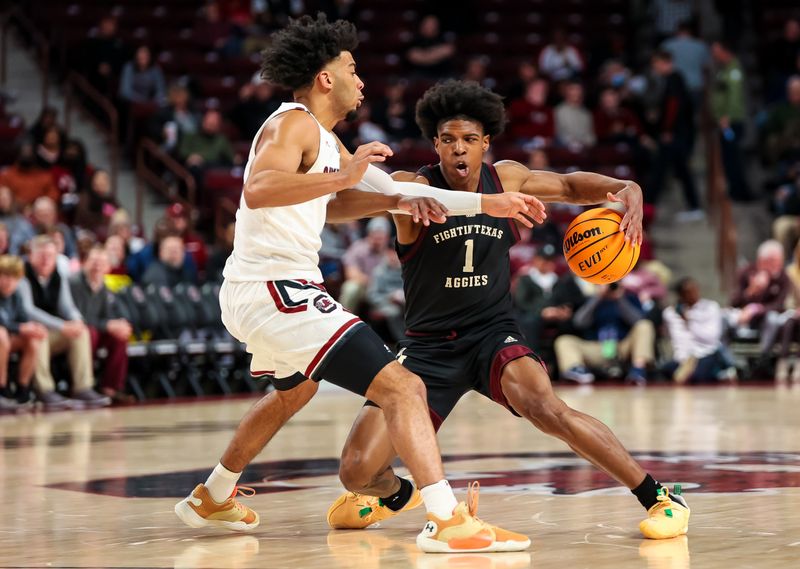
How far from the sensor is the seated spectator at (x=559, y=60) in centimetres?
1903

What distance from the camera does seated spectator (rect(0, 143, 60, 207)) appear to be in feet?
48.0

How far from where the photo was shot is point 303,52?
5109 mm

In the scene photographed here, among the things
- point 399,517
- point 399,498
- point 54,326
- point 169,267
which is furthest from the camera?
point 169,267

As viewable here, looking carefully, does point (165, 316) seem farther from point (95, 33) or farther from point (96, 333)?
point (95, 33)

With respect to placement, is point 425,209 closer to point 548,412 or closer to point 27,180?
point 548,412

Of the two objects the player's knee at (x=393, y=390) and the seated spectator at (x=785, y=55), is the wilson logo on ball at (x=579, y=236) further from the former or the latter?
the seated spectator at (x=785, y=55)

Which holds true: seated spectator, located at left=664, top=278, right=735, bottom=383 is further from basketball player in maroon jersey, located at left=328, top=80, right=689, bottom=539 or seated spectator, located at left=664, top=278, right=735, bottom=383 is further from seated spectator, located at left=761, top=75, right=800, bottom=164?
basketball player in maroon jersey, located at left=328, top=80, right=689, bottom=539

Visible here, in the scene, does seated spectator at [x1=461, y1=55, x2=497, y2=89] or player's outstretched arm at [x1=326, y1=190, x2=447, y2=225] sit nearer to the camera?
player's outstretched arm at [x1=326, y1=190, x2=447, y2=225]

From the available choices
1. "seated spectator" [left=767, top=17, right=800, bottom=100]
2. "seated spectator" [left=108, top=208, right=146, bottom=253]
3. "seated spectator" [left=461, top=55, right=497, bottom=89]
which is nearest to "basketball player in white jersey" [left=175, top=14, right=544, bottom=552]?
"seated spectator" [left=108, top=208, right=146, bottom=253]

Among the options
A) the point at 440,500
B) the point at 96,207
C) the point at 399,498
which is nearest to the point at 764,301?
the point at 96,207

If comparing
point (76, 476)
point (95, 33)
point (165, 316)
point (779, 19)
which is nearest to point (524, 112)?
point (779, 19)

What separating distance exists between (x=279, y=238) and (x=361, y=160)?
18.4 inches

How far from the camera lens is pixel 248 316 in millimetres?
4906

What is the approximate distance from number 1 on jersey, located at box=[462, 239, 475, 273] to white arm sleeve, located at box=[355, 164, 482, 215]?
407 millimetres
